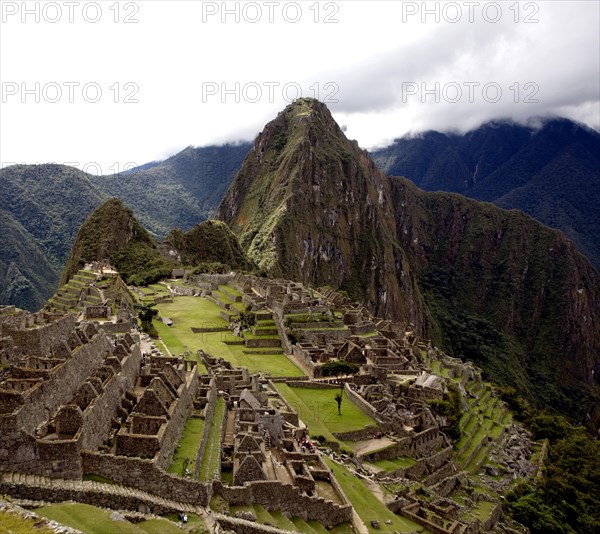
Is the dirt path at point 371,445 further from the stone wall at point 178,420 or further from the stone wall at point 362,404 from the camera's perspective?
the stone wall at point 178,420

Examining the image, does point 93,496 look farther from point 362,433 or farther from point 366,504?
point 362,433

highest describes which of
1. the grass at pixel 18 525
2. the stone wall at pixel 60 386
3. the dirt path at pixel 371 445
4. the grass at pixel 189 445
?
the stone wall at pixel 60 386

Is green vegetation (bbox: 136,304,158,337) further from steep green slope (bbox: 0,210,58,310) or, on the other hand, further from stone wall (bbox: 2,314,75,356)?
steep green slope (bbox: 0,210,58,310)

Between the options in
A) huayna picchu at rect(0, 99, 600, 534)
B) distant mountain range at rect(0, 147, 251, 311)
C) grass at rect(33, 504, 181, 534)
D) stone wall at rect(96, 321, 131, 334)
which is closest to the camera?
grass at rect(33, 504, 181, 534)

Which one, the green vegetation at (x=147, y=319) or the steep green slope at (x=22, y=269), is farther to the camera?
the steep green slope at (x=22, y=269)

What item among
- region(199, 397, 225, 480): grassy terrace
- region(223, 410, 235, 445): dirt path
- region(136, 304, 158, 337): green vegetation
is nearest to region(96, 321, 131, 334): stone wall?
region(136, 304, 158, 337): green vegetation

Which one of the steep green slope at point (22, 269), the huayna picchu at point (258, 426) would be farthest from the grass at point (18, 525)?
the steep green slope at point (22, 269)

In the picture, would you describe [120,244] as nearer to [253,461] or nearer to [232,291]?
[232,291]
